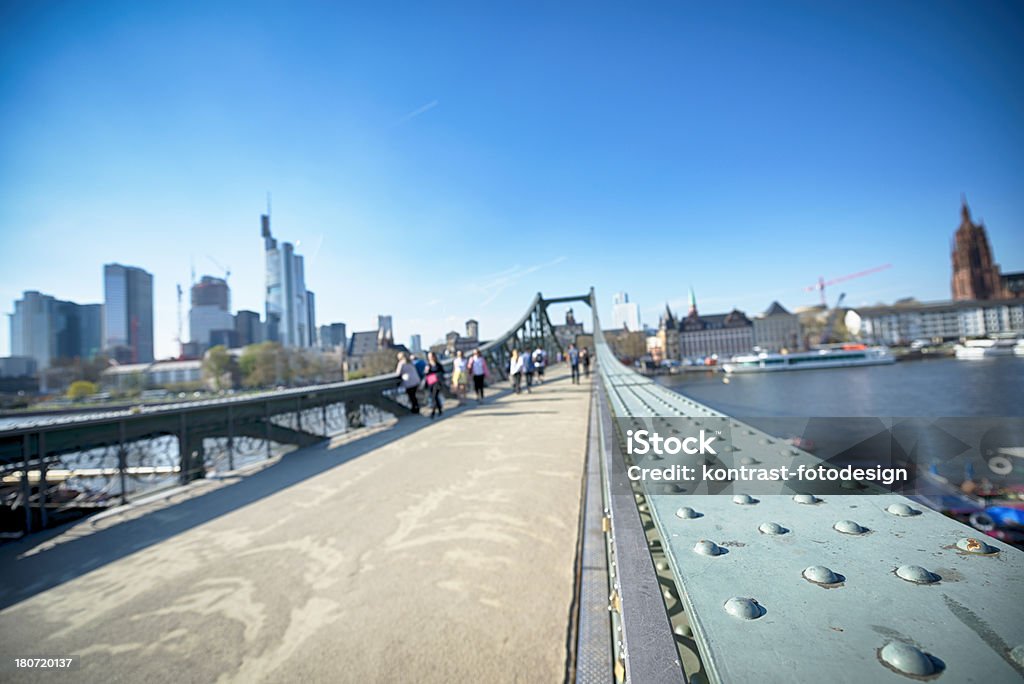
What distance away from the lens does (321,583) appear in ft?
7.27

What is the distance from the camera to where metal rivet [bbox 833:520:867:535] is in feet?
2.97

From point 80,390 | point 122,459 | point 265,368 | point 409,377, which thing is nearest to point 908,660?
point 122,459

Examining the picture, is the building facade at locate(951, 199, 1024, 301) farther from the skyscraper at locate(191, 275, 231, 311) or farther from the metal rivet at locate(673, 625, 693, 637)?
the skyscraper at locate(191, 275, 231, 311)

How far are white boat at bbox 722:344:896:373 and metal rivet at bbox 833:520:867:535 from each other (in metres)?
74.1

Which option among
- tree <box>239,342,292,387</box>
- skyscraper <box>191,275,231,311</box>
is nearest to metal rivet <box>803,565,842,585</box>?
tree <box>239,342,292,387</box>

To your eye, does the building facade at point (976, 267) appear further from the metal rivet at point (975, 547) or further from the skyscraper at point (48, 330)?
the skyscraper at point (48, 330)

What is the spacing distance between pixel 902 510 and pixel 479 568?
1.82 meters

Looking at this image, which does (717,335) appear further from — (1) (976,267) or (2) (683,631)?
(2) (683,631)

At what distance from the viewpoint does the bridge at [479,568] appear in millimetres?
617

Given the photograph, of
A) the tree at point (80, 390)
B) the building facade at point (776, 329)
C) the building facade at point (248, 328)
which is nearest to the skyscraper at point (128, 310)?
the building facade at point (248, 328)

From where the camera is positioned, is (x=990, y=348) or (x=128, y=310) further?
(x=128, y=310)

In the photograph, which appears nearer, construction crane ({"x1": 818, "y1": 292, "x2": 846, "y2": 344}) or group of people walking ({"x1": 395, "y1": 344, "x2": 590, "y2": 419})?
group of people walking ({"x1": 395, "y1": 344, "x2": 590, "y2": 419})

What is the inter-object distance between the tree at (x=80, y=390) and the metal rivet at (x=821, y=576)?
241ft

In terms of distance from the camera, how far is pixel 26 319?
3024 inches
